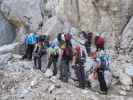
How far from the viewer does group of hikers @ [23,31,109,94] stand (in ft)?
61.4

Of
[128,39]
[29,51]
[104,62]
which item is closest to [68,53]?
[104,62]

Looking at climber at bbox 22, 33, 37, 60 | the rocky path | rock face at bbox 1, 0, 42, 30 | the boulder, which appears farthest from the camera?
rock face at bbox 1, 0, 42, 30

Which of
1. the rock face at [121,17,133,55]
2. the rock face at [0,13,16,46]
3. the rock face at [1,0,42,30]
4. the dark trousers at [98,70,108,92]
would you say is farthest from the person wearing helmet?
the rock face at [0,13,16,46]

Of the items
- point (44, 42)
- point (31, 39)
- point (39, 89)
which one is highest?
point (31, 39)

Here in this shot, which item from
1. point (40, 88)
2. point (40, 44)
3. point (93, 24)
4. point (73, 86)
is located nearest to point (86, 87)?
point (73, 86)

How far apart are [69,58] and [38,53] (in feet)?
7.80

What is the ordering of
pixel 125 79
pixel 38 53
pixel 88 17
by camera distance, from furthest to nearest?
pixel 88 17 → pixel 38 53 → pixel 125 79

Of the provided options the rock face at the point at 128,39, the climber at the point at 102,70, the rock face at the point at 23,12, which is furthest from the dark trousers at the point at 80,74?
the rock face at the point at 23,12

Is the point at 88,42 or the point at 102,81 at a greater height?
the point at 88,42

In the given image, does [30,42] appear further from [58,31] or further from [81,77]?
[81,77]

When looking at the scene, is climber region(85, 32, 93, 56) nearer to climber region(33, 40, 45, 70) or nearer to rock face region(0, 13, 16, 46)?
climber region(33, 40, 45, 70)

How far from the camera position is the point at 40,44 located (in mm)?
21062

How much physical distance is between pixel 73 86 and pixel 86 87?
Answer: 59cm

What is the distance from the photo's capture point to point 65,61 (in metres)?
19.1
